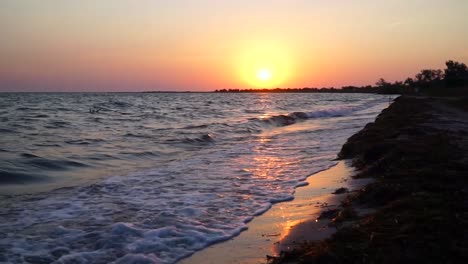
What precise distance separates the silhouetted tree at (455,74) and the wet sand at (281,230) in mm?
74715

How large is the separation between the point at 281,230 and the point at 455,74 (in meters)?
83.2

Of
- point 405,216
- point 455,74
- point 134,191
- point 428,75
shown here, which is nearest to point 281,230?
point 405,216

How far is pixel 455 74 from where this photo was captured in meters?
78.6

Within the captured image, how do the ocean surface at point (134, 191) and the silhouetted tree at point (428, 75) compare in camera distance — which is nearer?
the ocean surface at point (134, 191)

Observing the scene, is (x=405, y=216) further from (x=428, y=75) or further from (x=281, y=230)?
(x=428, y=75)

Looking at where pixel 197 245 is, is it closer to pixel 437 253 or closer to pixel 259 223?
pixel 259 223

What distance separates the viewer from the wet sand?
5004 mm

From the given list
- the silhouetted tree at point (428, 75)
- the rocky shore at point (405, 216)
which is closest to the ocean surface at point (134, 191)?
the rocky shore at point (405, 216)

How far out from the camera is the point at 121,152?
14.7 m

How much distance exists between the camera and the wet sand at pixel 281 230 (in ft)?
16.4

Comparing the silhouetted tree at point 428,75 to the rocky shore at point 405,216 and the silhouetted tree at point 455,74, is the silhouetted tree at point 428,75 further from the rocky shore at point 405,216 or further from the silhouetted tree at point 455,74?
the rocky shore at point 405,216

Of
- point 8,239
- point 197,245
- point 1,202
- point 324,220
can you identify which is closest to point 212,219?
point 197,245

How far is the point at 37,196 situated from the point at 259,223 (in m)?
4.53

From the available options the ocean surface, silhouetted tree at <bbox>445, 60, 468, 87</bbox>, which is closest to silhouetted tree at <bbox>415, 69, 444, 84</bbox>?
silhouetted tree at <bbox>445, 60, 468, 87</bbox>
